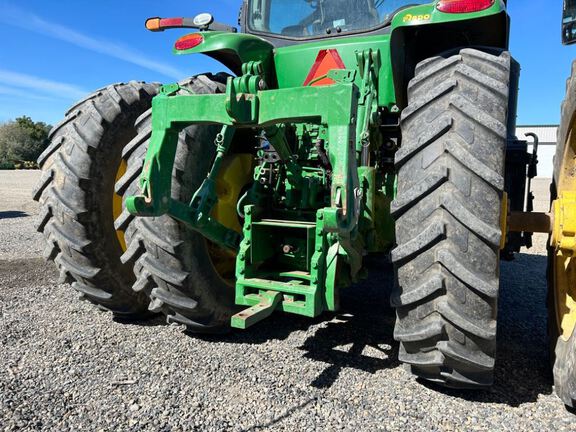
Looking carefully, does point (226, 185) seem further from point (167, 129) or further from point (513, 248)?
point (513, 248)

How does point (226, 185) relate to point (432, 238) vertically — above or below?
above

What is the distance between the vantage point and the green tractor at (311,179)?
1953 mm

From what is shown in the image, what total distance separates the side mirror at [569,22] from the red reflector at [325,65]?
1228 millimetres

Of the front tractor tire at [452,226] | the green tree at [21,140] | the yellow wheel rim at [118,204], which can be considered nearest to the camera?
the front tractor tire at [452,226]

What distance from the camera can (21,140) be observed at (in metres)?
39.1

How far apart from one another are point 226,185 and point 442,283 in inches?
57.2

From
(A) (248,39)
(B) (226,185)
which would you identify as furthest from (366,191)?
(A) (248,39)

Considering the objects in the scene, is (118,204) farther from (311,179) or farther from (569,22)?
(569,22)

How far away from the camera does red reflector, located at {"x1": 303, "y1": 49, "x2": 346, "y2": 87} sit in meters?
2.98

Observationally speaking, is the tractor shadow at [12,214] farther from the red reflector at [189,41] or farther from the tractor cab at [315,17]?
the red reflector at [189,41]

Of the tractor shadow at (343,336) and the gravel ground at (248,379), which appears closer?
the gravel ground at (248,379)

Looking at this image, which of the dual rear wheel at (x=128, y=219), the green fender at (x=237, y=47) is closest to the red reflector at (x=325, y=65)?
the green fender at (x=237, y=47)

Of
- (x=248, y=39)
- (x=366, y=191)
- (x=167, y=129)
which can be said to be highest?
(x=248, y=39)

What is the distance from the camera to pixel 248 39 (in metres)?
3.03
